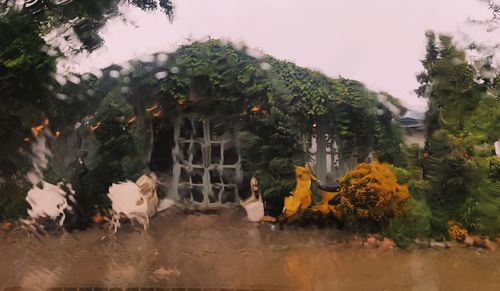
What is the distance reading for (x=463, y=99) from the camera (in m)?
7.27

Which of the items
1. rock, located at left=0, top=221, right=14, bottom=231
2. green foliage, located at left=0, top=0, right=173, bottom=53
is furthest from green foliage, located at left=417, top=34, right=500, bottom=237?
rock, located at left=0, top=221, right=14, bottom=231

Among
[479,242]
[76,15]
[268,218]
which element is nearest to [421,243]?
[479,242]

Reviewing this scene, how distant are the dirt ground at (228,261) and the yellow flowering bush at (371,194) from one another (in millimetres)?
474

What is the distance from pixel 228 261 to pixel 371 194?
2138 millimetres

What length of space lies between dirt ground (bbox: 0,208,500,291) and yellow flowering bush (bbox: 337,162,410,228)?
47 centimetres

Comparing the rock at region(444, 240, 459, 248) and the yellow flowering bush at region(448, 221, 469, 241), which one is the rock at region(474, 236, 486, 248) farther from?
the rock at region(444, 240, 459, 248)

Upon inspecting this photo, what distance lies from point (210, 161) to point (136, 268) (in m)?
2.84

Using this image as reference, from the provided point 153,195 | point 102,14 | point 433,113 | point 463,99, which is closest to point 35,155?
point 153,195

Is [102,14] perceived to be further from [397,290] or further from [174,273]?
[397,290]

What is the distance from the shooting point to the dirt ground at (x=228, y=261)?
17.8 feet

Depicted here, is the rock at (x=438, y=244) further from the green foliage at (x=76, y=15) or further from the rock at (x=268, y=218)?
the green foliage at (x=76, y=15)

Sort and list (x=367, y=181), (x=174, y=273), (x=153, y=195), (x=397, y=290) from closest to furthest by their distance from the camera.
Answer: (x=397, y=290) < (x=174, y=273) < (x=367, y=181) < (x=153, y=195)

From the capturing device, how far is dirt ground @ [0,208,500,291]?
17.8 ft

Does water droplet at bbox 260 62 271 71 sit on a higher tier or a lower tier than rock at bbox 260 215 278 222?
higher
